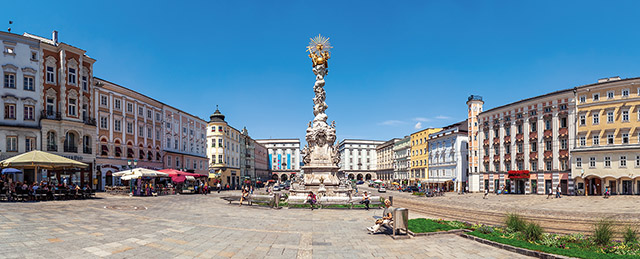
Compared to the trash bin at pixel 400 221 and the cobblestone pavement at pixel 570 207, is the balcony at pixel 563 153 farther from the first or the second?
the trash bin at pixel 400 221

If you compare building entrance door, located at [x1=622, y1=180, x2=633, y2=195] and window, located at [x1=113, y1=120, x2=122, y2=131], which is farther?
window, located at [x1=113, y1=120, x2=122, y2=131]

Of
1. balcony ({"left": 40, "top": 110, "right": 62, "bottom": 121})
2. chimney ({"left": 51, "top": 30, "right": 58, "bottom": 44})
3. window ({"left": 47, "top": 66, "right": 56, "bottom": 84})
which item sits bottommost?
balcony ({"left": 40, "top": 110, "right": 62, "bottom": 121})

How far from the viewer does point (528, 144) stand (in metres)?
58.0

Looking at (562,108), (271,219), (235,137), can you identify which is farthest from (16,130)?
(562,108)

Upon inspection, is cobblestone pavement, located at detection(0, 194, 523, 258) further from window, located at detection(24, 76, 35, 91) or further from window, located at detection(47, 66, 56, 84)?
window, located at detection(47, 66, 56, 84)

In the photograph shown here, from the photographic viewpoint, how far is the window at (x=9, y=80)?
36.4 m

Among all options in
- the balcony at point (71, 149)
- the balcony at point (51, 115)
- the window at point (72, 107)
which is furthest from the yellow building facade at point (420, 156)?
the balcony at point (51, 115)

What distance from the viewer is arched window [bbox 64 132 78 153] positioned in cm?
4009

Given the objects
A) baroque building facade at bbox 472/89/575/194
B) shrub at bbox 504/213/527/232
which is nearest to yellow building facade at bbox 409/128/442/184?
baroque building facade at bbox 472/89/575/194

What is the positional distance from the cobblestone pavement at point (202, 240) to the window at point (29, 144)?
23067mm

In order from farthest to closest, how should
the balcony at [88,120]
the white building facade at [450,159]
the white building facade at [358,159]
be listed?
the white building facade at [358,159] → the white building facade at [450,159] → the balcony at [88,120]

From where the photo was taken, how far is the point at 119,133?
48.4 meters

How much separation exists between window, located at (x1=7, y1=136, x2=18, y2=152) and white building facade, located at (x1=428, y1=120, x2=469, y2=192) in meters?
66.4

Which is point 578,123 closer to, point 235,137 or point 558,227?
point 558,227
